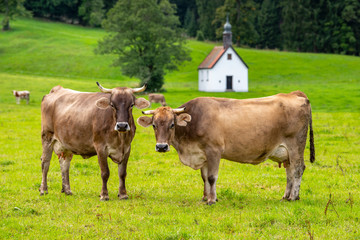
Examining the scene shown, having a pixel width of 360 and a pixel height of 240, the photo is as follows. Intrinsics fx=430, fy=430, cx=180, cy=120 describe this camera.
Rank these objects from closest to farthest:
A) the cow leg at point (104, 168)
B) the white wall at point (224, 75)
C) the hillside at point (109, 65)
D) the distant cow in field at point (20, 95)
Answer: the cow leg at point (104, 168) < the distant cow in field at point (20, 95) < the white wall at point (224, 75) < the hillside at point (109, 65)

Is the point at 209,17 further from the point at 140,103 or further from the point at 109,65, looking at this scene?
the point at 140,103

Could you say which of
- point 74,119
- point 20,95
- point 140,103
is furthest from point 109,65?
point 140,103

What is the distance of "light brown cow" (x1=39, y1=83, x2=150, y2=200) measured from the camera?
31.1ft

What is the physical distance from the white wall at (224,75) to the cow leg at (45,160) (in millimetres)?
49540

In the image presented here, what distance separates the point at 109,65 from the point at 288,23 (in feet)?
172

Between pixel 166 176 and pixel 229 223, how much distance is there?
15.7 ft

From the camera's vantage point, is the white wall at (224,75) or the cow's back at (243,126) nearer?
the cow's back at (243,126)

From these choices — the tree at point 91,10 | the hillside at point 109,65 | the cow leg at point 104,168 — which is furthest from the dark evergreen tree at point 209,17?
the cow leg at point 104,168

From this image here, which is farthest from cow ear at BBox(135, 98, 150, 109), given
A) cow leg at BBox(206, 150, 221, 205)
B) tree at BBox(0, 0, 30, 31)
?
tree at BBox(0, 0, 30, 31)

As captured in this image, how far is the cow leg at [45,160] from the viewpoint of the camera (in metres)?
10.4

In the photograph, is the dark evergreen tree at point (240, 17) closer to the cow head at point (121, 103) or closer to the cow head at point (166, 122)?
the cow head at point (121, 103)

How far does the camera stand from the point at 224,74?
6106 centimetres

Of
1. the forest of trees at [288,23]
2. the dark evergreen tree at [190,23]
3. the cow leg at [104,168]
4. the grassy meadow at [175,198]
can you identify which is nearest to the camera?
the grassy meadow at [175,198]

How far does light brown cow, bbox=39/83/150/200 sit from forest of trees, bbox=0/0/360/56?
88.9m
